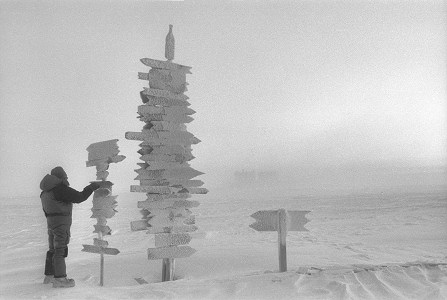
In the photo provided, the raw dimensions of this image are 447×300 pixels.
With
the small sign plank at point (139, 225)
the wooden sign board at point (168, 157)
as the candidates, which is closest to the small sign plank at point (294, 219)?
the wooden sign board at point (168, 157)

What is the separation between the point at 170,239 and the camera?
7.96 m

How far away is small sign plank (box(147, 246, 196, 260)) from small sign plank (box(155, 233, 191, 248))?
0.08 metres

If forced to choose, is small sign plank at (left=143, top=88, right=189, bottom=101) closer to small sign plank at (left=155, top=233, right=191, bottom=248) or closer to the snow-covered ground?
small sign plank at (left=155, top=233, right=191, bottom=248)

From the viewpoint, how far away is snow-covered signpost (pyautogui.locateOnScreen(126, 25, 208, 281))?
7.92m

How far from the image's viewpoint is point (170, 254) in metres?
7.92

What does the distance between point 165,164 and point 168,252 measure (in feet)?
5.81

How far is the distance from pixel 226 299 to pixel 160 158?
10.7 ft

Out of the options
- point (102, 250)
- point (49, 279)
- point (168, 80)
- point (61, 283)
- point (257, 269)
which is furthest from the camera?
point (257, 269)

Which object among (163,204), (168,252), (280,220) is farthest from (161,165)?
(280,220)

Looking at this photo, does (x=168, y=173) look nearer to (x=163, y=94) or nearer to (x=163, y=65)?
(x=163, y=94)

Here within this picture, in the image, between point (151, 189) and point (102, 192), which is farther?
point (102, 192)

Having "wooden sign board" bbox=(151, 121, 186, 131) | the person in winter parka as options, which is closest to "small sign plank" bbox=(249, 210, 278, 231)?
"wooden sign board" bbox=(151, 121, 186, 131)

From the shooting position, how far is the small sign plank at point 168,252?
7.80m

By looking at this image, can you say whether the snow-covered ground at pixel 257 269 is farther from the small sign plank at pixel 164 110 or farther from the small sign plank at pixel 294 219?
the small sign plank at pixel 164 110
